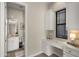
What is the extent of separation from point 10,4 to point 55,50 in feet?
3.64

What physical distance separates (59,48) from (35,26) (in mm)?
577

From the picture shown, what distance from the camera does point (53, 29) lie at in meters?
1.54

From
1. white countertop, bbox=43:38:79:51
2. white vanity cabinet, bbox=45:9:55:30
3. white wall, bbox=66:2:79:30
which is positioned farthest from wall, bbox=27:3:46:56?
white wall, bbox=66:2:79:30

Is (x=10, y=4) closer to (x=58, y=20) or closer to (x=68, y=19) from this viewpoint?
(x=58, y=20)

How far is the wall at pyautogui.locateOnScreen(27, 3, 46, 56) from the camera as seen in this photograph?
149 centimetres

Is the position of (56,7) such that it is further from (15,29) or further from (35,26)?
(15,29)

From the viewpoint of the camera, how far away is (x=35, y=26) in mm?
1522

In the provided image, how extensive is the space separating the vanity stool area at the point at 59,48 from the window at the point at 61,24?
0.09 metres

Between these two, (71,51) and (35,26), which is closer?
(71,51)

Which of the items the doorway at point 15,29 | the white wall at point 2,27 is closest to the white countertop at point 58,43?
the doorway at point 15,29

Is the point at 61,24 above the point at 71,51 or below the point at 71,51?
above

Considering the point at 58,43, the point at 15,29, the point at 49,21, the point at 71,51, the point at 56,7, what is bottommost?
the point at 71,51

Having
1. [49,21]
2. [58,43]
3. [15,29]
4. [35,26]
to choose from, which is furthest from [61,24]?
[15,29]

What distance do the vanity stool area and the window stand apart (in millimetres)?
94
